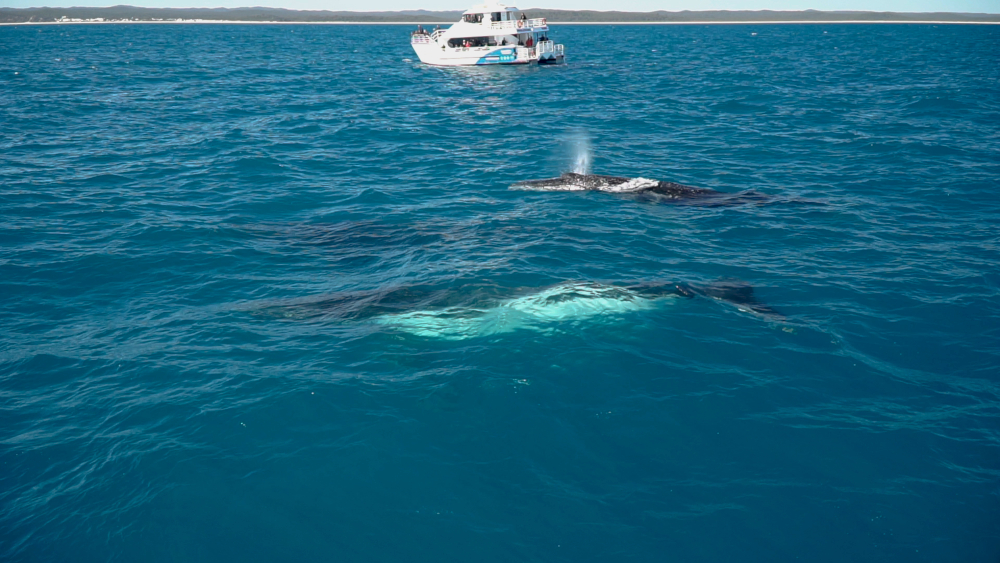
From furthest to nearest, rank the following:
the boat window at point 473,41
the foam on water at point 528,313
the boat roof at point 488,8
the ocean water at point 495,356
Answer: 1. the boat window at point 473,41
2. the boat roof at point 488,8
3. the foam on water at point 528,313
4. the ocean water at point 495,356

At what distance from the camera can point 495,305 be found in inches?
615

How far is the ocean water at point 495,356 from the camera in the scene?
9406mm

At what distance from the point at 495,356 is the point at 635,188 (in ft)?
42.9

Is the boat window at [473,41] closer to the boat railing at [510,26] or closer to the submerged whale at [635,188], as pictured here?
the boat railing at [510,26]

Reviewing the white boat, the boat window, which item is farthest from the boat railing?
the boat window

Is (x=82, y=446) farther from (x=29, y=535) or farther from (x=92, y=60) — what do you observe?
(x=92, y=60)

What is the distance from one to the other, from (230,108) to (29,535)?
37557mm

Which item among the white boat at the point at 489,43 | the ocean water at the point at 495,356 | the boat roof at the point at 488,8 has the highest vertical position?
the boat roof at the point at 488,8

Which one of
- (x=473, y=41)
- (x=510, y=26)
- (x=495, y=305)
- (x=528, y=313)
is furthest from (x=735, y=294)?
(x=473, y=41)

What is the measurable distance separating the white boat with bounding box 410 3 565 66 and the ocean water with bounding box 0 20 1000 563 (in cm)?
4452

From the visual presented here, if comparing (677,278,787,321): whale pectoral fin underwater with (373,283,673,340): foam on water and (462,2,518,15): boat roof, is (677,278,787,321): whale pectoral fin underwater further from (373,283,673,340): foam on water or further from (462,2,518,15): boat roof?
(462,2,518,15): boat roof

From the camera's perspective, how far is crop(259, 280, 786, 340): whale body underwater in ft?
48.5

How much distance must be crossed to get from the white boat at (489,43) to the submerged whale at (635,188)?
49.6 meters

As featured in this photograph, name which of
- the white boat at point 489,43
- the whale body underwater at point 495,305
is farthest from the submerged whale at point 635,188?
the white boat at point 489,43
